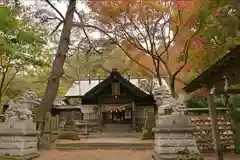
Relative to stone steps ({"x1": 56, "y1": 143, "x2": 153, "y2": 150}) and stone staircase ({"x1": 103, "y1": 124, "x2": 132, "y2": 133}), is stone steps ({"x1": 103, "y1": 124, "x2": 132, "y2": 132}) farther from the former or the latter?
stone steps ({"x1": 56, "y1": 143, "x2": 153, "y2": 150})

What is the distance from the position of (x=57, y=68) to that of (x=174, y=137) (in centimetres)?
847

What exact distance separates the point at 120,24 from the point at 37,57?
652 centimetres

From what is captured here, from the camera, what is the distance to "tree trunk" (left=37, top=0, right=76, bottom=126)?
1424 centimetres

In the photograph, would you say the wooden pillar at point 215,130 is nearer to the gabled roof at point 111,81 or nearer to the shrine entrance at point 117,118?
the gabled roof at point 111,81

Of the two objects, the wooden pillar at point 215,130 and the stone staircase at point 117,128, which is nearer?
the wooden pillar at point 215,130

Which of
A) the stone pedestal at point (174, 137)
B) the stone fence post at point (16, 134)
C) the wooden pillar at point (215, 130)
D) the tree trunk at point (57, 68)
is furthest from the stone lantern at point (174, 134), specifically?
the tree trunk at point (57, 68)

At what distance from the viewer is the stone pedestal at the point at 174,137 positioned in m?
8.76

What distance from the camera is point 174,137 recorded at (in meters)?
8.85

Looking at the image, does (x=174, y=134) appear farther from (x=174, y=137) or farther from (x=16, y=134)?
(x=16, y=134)

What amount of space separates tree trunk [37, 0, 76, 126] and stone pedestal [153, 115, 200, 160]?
7.14m

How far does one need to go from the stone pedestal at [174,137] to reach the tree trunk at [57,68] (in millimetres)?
7138

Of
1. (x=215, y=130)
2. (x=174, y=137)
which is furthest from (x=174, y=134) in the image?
(x=215, y=130)

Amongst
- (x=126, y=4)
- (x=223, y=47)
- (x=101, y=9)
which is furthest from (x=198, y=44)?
(x=101, y=9)

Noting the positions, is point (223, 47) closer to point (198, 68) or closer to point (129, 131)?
point (198, 68)
